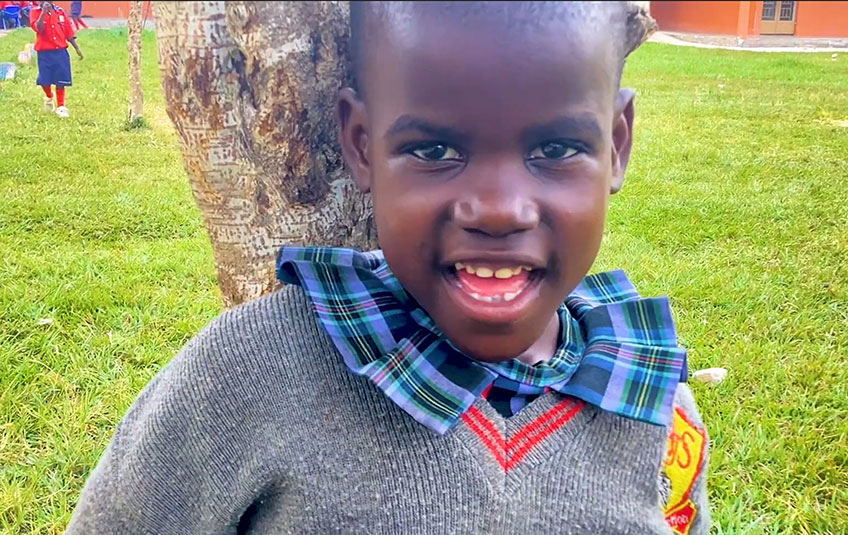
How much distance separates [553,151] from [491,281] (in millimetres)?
146

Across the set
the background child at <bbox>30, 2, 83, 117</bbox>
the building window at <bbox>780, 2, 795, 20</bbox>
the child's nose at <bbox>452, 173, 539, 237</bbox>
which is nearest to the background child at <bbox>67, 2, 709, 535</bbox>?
the child's nose at <bbox>452, 173, 539, 237</bbox>

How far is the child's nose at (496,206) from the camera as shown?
2.76ft

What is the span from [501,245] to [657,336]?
0.42m

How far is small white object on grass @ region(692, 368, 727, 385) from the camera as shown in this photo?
2.80m

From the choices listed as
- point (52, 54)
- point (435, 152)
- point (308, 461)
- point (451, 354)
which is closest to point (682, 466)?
point (451, 354)

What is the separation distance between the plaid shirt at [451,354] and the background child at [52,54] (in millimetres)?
6980

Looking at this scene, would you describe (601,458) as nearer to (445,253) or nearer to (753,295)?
(445,253)

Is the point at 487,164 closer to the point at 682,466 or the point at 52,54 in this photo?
the point at 682,466

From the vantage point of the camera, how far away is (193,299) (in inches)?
132

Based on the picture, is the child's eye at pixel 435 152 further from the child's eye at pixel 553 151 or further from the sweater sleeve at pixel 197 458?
the sweater sleeve at pixel 197 458

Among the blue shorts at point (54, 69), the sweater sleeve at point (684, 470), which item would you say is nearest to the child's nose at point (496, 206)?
the sweater sleeve at point (684, 470)

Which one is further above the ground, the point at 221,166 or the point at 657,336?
the point at 221,166

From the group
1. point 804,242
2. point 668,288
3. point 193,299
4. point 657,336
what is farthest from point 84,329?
point 804,242

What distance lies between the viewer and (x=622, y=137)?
1.03 m
